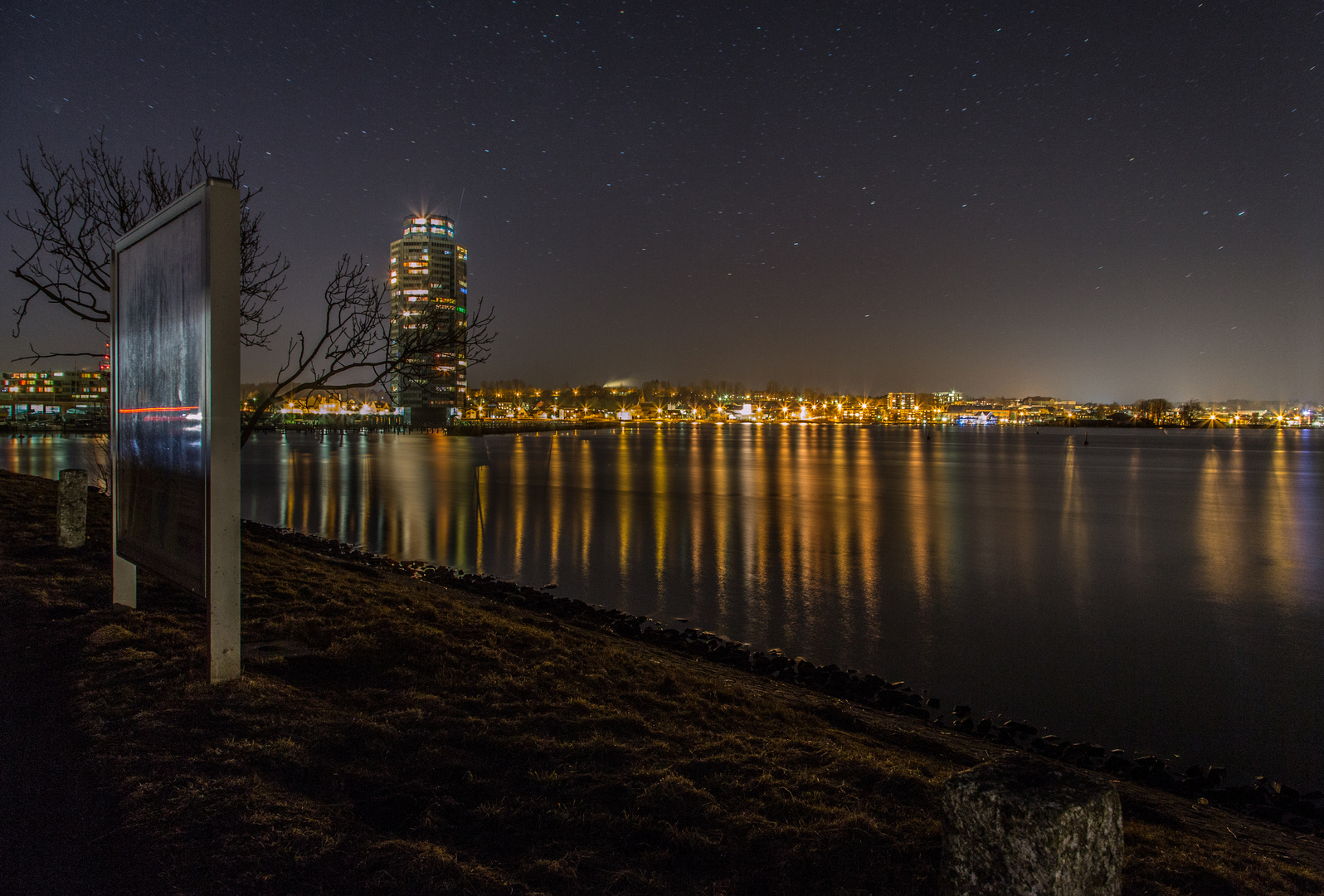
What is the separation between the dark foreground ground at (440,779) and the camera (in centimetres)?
309

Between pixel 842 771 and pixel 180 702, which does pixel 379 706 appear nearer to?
pixel 180 702

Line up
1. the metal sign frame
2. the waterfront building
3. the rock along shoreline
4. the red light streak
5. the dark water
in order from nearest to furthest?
1. the metal sign frame
2. the red light streak
3. the rock along shoreline
4. the dark water
5. the waterfront building

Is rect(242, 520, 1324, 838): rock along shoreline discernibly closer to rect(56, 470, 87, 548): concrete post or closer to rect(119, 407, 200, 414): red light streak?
rect(56, 470, 87, 548): concrete post

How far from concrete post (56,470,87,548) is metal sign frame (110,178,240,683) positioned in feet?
10.8

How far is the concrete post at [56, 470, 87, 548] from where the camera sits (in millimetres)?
8312

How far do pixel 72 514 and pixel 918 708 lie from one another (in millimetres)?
9953

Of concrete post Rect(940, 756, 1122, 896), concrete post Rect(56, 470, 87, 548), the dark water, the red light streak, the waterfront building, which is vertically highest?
the waterfront building

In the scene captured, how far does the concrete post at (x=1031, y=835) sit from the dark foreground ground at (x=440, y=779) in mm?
691

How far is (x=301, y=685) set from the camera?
5086 mm

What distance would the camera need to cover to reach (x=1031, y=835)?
8.01 ft

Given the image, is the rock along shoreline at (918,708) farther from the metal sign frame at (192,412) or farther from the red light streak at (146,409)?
the red light streak at (146,409)

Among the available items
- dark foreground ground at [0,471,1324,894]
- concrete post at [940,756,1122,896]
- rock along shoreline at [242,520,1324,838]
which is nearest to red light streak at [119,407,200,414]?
dark foreground ground at [0,471,1324,894]

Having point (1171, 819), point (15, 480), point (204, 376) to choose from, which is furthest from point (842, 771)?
point (15, 480)

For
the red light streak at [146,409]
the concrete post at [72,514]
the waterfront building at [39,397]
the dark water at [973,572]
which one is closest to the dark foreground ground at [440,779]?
the red light streak at [146,409]
